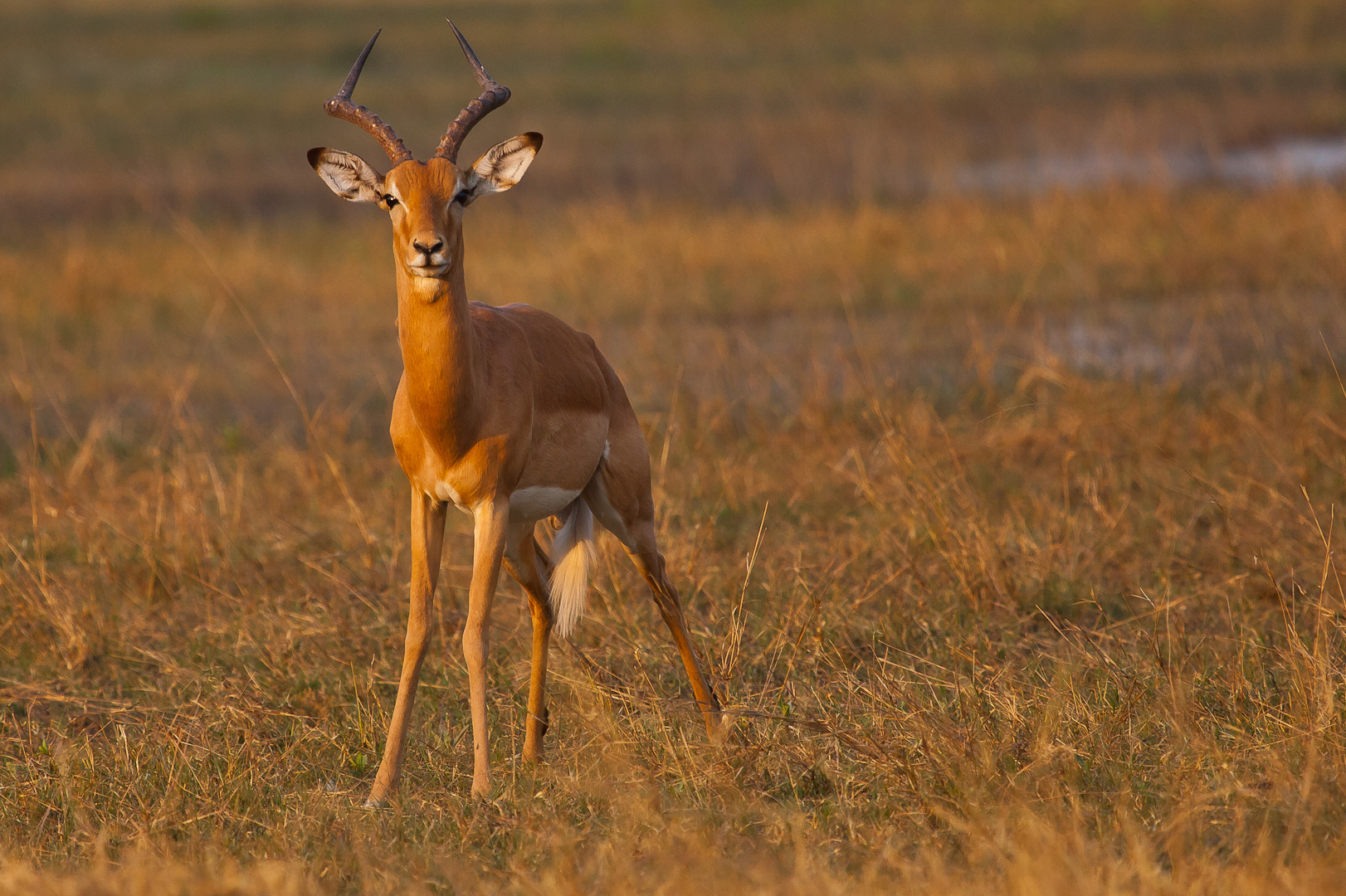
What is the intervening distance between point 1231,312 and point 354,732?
7.42 m

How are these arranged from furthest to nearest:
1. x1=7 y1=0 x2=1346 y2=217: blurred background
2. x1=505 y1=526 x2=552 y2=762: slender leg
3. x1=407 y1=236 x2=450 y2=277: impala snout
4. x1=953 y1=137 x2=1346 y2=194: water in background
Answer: x1=7 y1=0 x2=1346 y2=217: blurred background < x1=953 y1=137 x2=1346 y2=194: water in background < x1=505 y1=526 x2=552 y2=762: slender leg < x1=407 y1=236 x2=450 y2=277: impala snout

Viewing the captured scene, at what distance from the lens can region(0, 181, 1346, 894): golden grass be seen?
3.68 meters

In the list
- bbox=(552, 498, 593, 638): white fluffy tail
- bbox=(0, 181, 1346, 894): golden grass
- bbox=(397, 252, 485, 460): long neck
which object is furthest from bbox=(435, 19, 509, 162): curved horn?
bbox=(0, 181, 1346, 894): golden grass

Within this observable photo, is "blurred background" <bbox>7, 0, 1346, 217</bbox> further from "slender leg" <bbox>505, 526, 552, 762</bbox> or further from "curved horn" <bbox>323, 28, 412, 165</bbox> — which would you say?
"curved horn" <bbox>323, 28, 412, 165</bbox>

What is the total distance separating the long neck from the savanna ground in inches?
39.7

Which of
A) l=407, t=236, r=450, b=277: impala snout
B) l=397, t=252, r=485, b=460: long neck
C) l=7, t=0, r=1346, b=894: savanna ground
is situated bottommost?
l=7, t=0, r=1346, b=894: savanna ground

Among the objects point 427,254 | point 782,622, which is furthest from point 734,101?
point 427,254

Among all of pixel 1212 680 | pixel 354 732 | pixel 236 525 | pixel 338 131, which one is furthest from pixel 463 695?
pixel 338 131

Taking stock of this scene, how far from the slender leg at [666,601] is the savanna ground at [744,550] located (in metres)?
0.10

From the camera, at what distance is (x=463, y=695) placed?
5.11 meters

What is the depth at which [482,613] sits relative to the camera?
13.7ft

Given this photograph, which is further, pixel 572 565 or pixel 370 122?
pixel 572 565

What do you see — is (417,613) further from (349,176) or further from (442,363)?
(349,176)

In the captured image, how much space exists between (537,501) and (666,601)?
0.62 m
